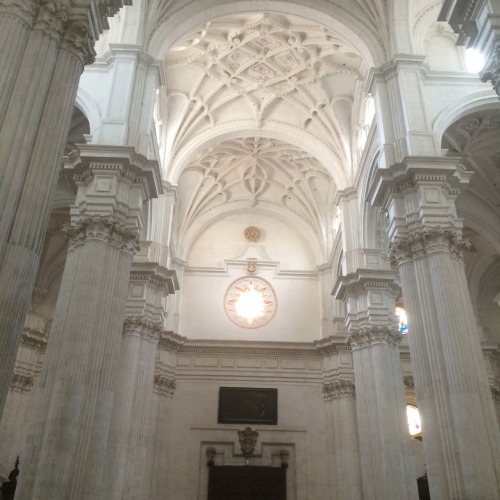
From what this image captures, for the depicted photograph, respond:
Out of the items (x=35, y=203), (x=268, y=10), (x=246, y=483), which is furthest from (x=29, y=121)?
(x=246, y=483)

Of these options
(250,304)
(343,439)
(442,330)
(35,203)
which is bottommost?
(35,203)

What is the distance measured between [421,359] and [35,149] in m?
8.10

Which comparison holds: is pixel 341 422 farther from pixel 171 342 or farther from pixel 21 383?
pixel 21 383

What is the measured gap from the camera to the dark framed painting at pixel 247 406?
22.5 metres

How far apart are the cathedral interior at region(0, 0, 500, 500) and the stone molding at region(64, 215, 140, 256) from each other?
0.14ft

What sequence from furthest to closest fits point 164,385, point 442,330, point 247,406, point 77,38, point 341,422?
1. point 247,406
2. point 164,385
3. point 341,422
4. point 442,330
5. point 77,38

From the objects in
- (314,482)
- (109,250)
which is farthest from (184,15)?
(314,482)

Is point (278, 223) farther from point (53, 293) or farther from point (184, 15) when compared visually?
point (184, 15)

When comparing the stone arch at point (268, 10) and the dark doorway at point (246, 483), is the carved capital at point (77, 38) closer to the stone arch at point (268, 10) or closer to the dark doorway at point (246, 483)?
the stone arch at point (268, 10)

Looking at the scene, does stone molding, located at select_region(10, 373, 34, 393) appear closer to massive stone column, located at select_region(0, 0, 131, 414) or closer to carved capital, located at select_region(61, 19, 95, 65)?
massive stone column, located at select_region(0, 0, 131, 414)

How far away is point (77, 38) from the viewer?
7.27m

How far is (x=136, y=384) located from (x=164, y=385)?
6.04 meters

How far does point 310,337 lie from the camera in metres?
24.5

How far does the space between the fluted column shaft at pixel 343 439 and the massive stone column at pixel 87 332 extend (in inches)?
443
